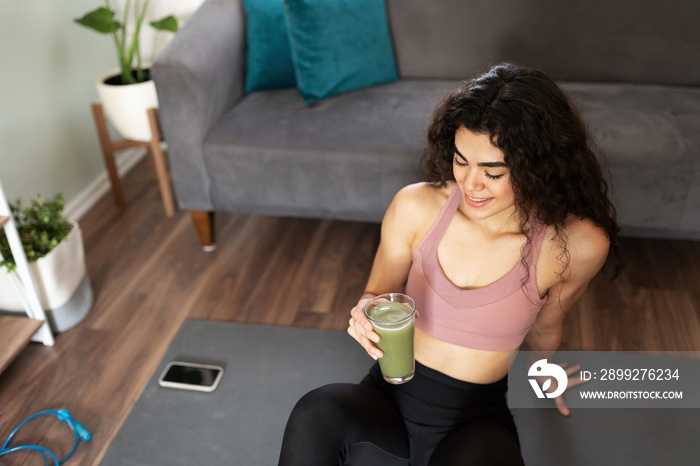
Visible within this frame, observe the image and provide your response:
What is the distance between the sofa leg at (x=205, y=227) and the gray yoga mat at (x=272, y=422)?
557 mm

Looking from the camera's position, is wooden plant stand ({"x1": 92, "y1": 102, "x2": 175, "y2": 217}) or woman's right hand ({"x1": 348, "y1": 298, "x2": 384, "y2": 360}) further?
wooden plant stand ({"x1": 92, "y1": 102, "x2": 175, "y2": 217})

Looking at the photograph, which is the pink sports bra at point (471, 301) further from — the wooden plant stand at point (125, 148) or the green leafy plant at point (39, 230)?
the wooden plant stand at point (125, 148)

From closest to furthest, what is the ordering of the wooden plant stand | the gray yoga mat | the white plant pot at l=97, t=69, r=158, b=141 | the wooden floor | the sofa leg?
the gray yoga mat → the wooden floor → the sofa leg → the white plant pot at l=97, t=69, r=158, b=141 → the wooden plant stand

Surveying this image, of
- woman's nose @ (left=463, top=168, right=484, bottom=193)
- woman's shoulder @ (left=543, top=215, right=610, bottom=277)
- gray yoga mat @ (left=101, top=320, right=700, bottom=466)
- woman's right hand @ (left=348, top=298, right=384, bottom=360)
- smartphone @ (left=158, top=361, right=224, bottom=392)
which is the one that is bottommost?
gray yoga mat @ (left=101, top=320, right=700, bottom=466)

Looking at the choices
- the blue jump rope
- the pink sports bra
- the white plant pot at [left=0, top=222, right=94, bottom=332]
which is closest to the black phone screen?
the blue jump rope

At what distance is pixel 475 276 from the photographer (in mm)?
1340

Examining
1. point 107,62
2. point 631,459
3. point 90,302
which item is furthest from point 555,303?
point 107,62

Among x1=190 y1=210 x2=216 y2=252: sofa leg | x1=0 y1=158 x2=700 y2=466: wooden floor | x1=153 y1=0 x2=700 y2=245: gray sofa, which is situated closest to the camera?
x1=0 y1=158 x2=700 y2=466: wooden floor

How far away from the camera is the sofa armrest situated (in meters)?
2.14

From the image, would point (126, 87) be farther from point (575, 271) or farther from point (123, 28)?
point (575, 271)

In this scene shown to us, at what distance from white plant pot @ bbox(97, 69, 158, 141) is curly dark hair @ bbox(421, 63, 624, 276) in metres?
1.62

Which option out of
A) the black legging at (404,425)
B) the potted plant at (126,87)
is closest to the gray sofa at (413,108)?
the potted plant at (126,87)

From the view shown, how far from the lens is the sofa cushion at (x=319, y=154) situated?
2104 mm

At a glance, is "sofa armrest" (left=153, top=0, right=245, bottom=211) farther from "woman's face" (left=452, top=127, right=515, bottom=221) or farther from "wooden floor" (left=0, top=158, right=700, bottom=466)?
"woman's face" (left=452, top=127, right=515, bottom=221)
